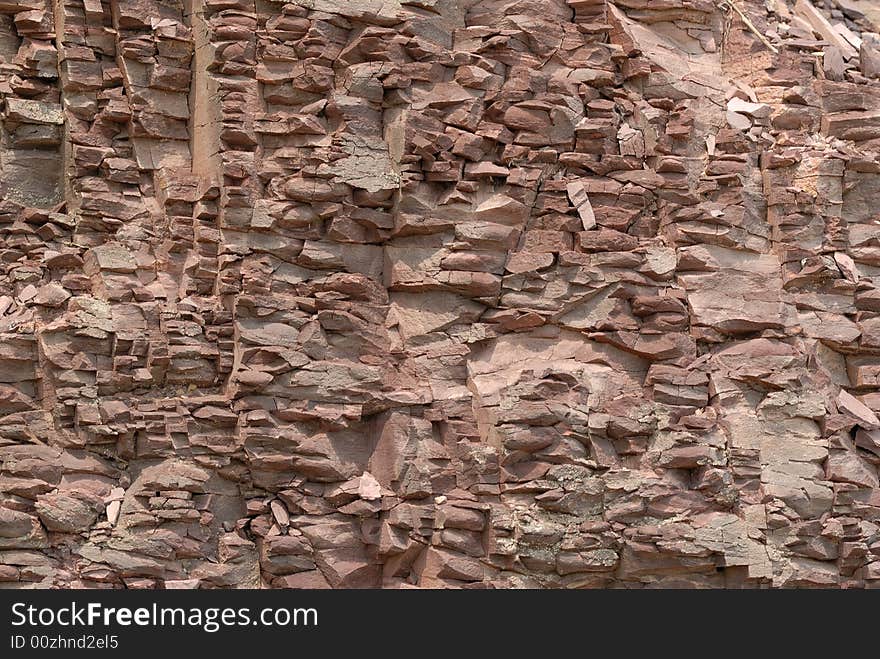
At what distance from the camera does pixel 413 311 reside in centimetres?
1723

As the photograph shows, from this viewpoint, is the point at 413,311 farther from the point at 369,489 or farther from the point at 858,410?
the point at 858,410

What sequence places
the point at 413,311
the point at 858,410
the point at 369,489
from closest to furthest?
the point at 369,489, the point at 413,311, the point at 858,410

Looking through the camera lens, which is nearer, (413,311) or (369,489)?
(369,489)

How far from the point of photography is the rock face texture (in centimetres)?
1655

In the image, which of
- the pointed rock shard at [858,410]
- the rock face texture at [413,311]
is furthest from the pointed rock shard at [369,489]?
the pointed rock shard at [858,410]

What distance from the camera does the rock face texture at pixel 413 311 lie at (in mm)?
16547

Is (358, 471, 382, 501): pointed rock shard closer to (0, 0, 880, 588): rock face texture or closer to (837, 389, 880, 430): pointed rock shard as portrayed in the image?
(0, 0, 880, 588): rock face texture

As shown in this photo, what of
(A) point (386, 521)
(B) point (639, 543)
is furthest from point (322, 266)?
(B) point (639, 543)

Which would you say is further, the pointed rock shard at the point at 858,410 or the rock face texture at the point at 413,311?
the pointed rock shard at the point at 858,410

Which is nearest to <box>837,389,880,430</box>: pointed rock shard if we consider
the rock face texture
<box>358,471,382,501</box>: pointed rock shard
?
the rock face texture

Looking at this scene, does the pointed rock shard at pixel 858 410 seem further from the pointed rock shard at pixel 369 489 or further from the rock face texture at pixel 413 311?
the pointed rock shard at pixel 369 489

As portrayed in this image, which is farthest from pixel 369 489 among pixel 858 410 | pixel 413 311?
pixel 858 410

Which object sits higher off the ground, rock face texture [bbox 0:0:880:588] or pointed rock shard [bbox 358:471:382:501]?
rock face texture [bbox 0:0:880:588]

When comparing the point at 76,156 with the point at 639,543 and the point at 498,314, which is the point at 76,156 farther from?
the point at 639,543
